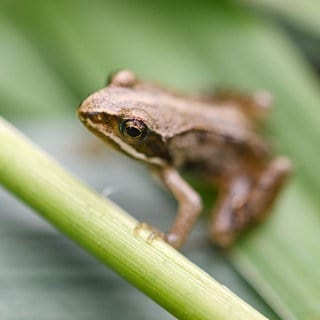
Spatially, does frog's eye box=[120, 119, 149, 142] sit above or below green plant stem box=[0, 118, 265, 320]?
above

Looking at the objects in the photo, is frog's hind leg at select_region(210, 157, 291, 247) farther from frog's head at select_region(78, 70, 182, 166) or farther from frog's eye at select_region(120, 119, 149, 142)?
frog's eye at select_region(120, 119, 149, 142)

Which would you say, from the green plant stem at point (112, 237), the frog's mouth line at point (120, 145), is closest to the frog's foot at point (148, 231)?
the green plant stem at point (112, 237)

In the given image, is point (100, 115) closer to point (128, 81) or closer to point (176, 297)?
point (128, 81)

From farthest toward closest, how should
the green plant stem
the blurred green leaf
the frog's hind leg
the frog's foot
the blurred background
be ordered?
the blurred green leaf
the frog's hind leg
the blurred background
the frog's foot
the green plant stem

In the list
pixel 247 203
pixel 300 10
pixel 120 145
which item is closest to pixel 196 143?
pixel 247 203

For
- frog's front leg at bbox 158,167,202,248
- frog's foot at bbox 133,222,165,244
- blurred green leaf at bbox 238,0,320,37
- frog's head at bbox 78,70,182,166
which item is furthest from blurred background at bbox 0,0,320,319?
frog's foot at bbox 133,222,165,244

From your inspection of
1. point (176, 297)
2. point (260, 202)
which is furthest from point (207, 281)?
point (260, 202)
